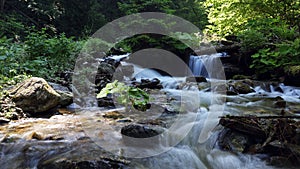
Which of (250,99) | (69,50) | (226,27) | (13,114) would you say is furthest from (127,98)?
(226,27)

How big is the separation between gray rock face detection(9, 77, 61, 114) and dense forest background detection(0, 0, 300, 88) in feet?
2.26

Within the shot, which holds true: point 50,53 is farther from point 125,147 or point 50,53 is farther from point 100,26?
point 100,26

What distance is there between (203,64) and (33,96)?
7919 millimetres

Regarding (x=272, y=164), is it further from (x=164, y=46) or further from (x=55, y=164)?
(x=164, y=46)

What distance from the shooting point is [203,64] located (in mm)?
10961

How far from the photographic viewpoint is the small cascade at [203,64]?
10.6 metres

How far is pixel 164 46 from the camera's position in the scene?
13.3 meters

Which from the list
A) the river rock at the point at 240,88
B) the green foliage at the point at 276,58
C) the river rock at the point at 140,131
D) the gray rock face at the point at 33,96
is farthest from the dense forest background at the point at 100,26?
the river rock at the point at 140,131

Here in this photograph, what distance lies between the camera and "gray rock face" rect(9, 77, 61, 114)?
454 cm

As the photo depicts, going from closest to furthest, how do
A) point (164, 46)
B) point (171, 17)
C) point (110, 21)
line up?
point (164, 46), point (171, 17), point (110, 21)

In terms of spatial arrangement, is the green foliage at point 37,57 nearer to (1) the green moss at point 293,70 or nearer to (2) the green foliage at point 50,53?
(2) the green foliage at point 50,53

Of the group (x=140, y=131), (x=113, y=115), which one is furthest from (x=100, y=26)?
(x=140, y=131)

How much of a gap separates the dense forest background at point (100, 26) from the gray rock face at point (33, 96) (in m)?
0.69

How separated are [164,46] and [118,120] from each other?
A: 9.34 metres
